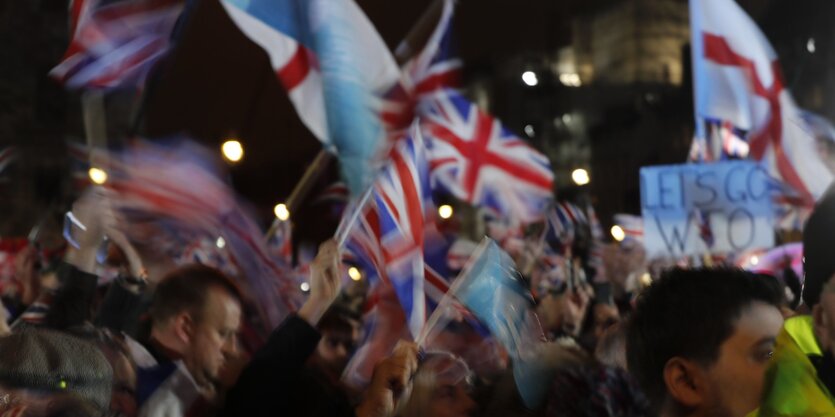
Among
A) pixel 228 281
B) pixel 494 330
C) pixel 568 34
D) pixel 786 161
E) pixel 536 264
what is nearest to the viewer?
pixel 494 330

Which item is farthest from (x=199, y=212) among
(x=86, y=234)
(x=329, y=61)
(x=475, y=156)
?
(x=475, y=156)

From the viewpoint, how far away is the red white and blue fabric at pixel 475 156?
8.70 metres

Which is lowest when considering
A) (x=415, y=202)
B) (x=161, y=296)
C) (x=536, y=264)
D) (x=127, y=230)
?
(x=536, y=264)

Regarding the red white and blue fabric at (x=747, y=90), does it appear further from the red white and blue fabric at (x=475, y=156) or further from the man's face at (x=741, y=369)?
the man's face at (x=741, y=369)

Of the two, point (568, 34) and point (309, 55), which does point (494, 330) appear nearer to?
point (309, 55)

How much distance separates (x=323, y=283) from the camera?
159 inches

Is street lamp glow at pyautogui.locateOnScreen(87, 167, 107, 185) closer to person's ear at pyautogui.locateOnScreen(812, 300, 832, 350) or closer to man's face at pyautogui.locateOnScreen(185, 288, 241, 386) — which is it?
man's face at pyautogui.locateOnScreen(185, 288, 241, 386)

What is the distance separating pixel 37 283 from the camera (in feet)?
19.4

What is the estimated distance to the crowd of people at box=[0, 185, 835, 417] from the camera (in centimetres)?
257

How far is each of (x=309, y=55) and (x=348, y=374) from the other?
3548 mm

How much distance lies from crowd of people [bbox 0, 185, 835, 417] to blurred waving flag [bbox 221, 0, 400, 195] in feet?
6.71

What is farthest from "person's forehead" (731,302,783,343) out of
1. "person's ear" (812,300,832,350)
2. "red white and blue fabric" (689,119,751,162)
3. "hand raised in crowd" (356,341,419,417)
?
"red white and blue fabric" (689,119,751,162)

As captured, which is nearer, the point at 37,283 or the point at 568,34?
the point at 37,283

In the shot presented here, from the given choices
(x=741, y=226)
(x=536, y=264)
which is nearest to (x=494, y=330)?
(x=536, y=264)
